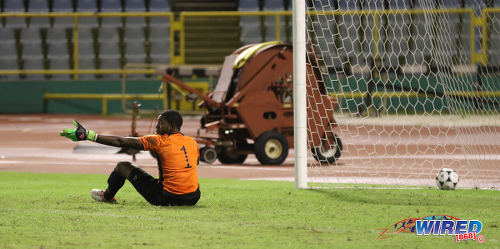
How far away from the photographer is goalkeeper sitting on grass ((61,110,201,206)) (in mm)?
8070

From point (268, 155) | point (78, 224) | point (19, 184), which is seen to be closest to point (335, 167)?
point (268, 155)

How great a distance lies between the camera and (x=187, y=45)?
3200 centimetres

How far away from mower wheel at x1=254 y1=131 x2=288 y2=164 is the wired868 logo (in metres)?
6.82

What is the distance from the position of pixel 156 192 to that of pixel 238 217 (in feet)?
3.29

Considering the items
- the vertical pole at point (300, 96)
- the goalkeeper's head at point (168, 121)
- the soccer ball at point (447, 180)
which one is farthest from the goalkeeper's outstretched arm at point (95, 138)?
the soccer ball at point (447, 180)

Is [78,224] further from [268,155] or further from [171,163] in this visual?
[268,155]

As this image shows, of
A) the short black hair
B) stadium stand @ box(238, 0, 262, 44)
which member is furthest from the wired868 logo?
stadium stand @ box(238, 0, 262, 44)

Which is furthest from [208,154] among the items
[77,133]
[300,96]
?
[77,133]

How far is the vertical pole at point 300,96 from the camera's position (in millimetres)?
10117

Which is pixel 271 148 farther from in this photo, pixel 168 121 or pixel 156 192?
pixel 168 121

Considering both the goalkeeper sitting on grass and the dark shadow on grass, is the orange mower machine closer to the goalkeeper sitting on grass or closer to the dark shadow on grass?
the dark shadow on grass

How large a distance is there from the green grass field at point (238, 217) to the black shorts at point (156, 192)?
0.33 feet

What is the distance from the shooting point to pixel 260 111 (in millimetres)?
14516

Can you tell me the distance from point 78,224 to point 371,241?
2.31 meters
